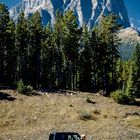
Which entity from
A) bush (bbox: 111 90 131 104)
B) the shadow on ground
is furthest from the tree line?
the shadow on ground

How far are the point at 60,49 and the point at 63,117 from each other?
32829 millimetres

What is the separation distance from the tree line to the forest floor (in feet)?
44.5

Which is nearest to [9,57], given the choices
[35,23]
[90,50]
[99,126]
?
[35,23]

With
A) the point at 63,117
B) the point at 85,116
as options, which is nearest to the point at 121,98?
the point at 85,116

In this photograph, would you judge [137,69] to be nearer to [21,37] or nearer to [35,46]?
[35,46]

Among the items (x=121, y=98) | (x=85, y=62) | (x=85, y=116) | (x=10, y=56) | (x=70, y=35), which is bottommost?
(x=85, y=116)

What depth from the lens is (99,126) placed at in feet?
172

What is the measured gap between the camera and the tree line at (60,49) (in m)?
77.8

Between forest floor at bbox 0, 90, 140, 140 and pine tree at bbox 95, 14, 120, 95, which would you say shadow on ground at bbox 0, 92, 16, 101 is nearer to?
forest floor at bbox 0, 90, 140, 140

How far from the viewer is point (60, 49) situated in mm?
85875

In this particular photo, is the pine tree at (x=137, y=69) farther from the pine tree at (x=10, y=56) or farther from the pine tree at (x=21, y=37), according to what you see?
the pine tree at (x=10, y=56)

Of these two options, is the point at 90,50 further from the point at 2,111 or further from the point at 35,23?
the point at 2,111

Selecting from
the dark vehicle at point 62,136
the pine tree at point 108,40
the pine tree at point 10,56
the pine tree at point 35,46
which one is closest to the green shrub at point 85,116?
the pine tree at point 108,40

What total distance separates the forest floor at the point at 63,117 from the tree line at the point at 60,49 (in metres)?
13.6
